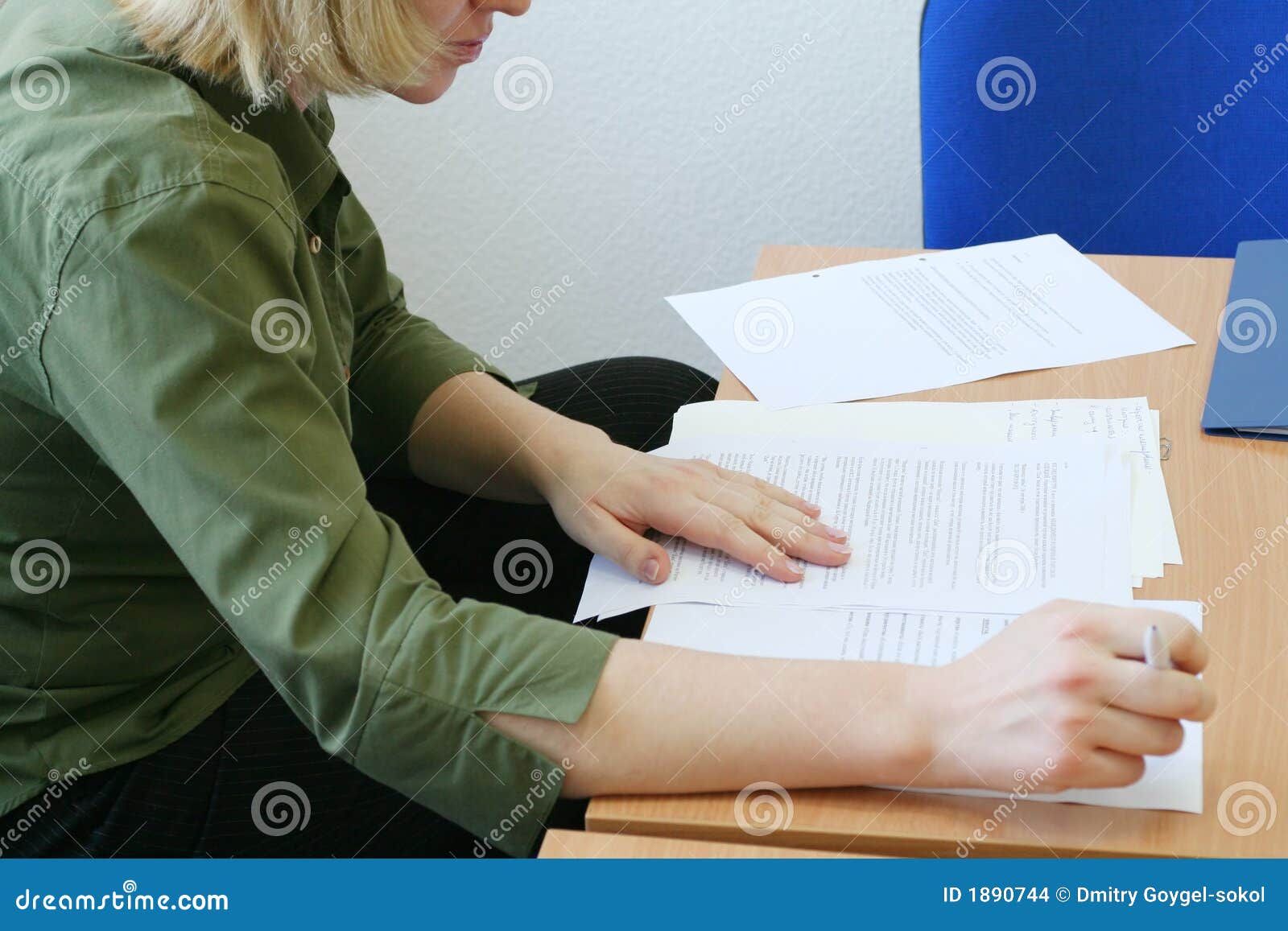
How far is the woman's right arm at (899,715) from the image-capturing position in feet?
1.98

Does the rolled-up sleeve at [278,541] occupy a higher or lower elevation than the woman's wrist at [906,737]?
lower

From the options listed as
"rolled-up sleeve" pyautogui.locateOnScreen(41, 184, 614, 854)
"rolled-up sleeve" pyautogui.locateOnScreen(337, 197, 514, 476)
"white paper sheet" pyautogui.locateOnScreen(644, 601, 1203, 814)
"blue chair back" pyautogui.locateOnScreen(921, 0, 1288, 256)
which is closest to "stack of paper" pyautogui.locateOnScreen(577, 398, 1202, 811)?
"white paper sheet" pyautogui.locateOnScreen(644, 601, 1203, 814)

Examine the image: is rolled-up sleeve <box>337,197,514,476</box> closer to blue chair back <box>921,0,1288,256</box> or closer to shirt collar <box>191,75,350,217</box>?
shirt collar <box>191,75,350,217</box>

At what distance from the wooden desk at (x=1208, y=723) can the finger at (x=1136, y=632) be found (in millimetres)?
73

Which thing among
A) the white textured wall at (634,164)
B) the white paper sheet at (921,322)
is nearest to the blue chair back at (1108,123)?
the white paper sheet at (921,322)

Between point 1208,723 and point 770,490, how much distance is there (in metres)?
0.32

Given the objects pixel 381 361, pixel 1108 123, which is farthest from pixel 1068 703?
pixel 1108 123

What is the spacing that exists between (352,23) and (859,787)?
568 mm

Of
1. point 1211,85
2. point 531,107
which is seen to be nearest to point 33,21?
point 1211,85

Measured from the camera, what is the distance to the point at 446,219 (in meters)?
2.19

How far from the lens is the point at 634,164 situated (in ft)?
6.94

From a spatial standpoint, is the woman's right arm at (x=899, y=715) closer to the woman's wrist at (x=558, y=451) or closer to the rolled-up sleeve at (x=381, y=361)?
the woman's wrist at (x=558, y=451)

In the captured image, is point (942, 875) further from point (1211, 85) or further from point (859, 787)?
point (1211, 85)

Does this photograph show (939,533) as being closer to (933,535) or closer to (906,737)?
(933,535)
